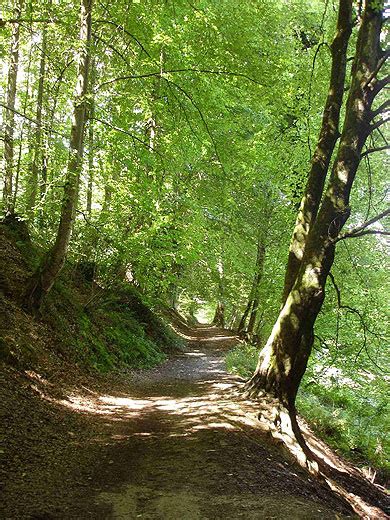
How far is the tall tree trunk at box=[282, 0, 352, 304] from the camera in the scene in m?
7.81

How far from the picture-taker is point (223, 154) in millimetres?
12109

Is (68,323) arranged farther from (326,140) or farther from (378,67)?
(378,67)

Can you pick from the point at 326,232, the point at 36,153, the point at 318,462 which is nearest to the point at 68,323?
the point at 36,153

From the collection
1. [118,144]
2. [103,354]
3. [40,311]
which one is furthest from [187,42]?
[103,354]

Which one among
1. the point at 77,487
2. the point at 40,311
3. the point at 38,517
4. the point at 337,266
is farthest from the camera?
the point at 337,266

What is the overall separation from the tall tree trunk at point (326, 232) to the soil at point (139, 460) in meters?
0.94

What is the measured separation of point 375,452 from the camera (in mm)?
9555

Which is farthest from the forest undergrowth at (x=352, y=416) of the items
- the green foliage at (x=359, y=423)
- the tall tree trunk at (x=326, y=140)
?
the tall tree trunk at (x=326, y=140)

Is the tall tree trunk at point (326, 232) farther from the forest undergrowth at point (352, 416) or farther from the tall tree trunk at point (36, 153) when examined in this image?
the tall tree trunk at point (36, 153)

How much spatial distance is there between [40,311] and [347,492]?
665 cm

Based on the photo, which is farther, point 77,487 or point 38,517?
point 77,487

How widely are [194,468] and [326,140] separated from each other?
5973mm

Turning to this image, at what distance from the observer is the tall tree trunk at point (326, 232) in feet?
23.4

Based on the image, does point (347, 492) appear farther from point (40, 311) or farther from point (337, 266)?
point (337, 266)
